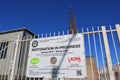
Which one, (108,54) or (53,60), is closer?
(108,54)

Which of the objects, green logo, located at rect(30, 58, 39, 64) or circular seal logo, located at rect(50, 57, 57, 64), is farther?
green logo, located at rect(30, 58, 39, 64)

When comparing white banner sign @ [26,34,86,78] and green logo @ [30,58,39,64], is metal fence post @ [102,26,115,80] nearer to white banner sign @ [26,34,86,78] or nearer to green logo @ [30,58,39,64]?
white banner sign @ [26,34,86,78]

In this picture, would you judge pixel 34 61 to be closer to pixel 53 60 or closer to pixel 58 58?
pixel 53 60

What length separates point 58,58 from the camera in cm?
361

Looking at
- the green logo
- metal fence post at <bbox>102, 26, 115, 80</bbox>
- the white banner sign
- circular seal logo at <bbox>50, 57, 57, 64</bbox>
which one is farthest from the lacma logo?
the green logo

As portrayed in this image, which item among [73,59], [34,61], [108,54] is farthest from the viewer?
[34,61]

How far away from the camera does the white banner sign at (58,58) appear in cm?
332

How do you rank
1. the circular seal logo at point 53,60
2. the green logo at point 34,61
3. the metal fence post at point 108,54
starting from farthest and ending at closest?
the green logo at point 34,61
the circular seal logo at point 53,60
the metal fence post at point 108,54

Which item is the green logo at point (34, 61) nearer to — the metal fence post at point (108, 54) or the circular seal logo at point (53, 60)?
the circular seal logo at point (53, 60)

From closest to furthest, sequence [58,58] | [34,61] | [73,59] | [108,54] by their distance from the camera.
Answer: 1. [108,54]
2. [73,59]
3. [58,58]
4. [34,61]

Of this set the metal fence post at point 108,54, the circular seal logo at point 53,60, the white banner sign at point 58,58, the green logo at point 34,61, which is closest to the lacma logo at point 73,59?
the white banner sign at point 58,58

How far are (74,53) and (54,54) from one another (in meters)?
0.63

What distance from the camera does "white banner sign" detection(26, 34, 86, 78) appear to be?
10.9 feet

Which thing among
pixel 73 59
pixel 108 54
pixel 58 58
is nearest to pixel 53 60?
pixel 58 58
